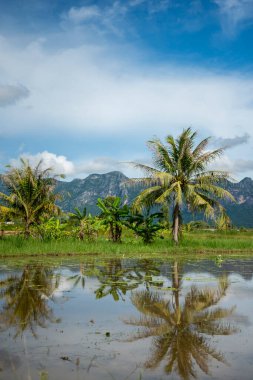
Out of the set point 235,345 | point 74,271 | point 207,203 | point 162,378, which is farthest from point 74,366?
point 207,203

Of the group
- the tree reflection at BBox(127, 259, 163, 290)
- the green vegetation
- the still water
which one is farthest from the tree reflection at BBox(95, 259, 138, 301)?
the green vegetation

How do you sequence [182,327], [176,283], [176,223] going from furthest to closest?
[176,223] < [176,283] < [182,327]

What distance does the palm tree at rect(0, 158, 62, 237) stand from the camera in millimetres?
23062

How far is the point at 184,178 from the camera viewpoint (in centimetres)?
2419

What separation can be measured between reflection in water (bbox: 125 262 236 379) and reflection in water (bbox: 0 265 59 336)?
151 cm

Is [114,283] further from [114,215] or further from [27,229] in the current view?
[27,229]

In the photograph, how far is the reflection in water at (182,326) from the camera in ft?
15.1

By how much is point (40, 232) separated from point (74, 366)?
790 inches

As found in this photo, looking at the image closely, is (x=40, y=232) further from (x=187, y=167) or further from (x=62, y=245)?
(x=187, y=167)

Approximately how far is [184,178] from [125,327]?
18.5 m

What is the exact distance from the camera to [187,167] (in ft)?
79.3

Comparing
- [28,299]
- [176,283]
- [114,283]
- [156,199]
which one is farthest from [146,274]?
[156,199]

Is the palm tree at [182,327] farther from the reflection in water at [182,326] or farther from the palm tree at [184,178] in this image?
the palm tree at [184,178]

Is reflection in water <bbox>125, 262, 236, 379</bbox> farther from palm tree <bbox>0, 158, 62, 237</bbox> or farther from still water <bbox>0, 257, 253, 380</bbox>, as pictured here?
palm tree <bbox>0, 158, 62, 237</bbox>
